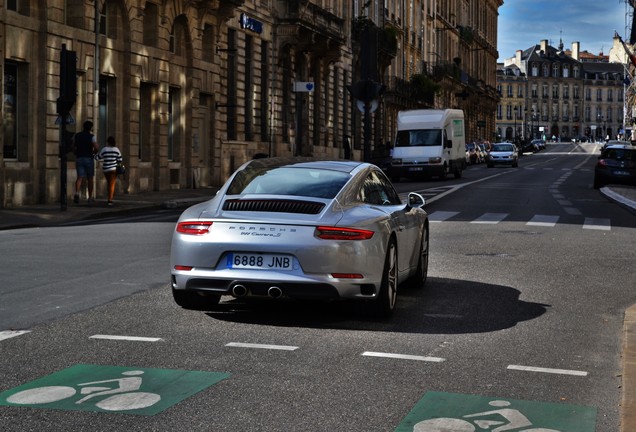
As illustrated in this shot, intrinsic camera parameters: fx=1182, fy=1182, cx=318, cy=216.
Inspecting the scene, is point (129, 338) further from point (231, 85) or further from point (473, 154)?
point (473, 154)

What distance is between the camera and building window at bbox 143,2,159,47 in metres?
34.4

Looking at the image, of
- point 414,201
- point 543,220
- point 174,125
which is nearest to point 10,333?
point 414,201

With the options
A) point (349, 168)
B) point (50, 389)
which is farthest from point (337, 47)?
point (50, 389)

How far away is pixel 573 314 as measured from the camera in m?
10.1

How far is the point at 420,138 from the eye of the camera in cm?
4834

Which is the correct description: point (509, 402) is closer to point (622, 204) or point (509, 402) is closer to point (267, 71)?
point (622, 204)

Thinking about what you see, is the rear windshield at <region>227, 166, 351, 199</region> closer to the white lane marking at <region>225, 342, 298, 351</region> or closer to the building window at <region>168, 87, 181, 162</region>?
the white lane marking at <region>225, 342, 298, 351</region>

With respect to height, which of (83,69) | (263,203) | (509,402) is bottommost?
(509,402)

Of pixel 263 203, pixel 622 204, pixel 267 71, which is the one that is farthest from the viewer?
pixel 267 71

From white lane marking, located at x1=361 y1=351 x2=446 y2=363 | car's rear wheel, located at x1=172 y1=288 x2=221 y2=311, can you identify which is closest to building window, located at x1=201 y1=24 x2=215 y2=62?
car's rear wheel, located at x1=172 y1=288 x2=221 y2=311

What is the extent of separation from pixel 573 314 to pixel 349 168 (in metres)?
2.28

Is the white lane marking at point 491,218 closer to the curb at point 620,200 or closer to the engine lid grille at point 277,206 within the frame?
the curb at point 620,200

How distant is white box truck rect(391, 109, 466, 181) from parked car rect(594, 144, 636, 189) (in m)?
7.68

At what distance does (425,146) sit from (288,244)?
39468 mm
